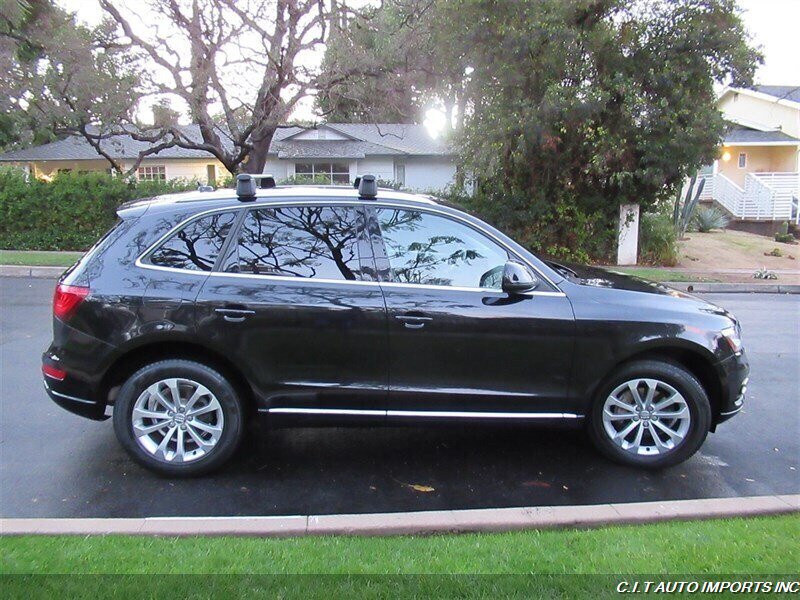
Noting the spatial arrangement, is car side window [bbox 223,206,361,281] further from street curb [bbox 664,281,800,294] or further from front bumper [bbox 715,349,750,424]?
street curb [bbox 664,281,800,294]

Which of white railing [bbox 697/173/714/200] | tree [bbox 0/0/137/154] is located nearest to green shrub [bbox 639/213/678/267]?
white railing [bbox 697/173/714/200]

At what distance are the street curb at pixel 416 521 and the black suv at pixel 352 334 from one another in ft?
2.27

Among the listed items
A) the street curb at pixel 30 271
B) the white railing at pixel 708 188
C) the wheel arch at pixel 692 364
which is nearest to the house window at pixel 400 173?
the white railing at pixel 708 188

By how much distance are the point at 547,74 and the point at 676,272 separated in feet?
19.2

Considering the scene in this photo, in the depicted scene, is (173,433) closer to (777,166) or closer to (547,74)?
(547,74)

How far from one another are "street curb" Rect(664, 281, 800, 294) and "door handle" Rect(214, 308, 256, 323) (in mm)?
11789

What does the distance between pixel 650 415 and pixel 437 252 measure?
1.77 m

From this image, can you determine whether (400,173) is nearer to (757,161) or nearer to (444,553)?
(757,161)

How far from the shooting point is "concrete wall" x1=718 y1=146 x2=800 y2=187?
29453mm

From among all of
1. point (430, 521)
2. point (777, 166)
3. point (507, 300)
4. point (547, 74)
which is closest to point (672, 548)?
point (430, 521)

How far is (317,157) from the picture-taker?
28.9 metres

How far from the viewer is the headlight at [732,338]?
4039 millimetres

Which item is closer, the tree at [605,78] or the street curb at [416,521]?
the street curb at [416,521]

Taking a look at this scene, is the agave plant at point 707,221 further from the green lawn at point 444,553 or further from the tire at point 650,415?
the green lawn at point 444,553
